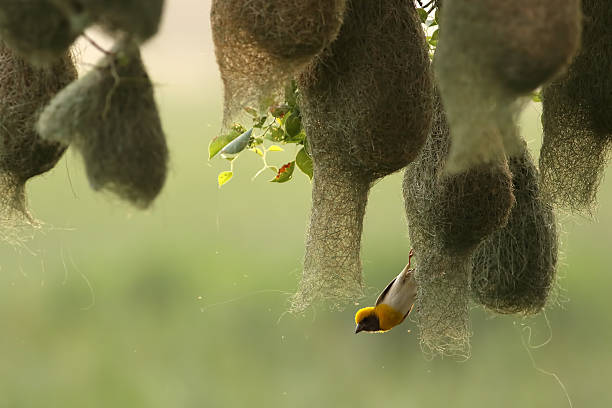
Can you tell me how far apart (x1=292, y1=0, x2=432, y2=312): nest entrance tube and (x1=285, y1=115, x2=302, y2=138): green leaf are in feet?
0.44

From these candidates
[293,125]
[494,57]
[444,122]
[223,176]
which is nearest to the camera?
[494,57]

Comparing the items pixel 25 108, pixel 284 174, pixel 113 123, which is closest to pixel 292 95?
pixel 284 174

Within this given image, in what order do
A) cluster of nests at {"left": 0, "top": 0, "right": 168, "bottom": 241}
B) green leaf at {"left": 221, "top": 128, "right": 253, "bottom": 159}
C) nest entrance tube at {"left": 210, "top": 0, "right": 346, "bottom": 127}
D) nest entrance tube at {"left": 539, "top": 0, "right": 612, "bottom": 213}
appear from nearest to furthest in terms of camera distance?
cluster of nests at {"left": 0, "top": 0, "right": 168, "bottom": 241}
nest entrance tube at {"left": 210, "top": 0, "right": 346, "bottom": 127}
nest entrance tube at {"left": 539, "top": 0, "right": 612, "bottom": 213}
green leaf at {"left": 221, "top": 128, "right": 253, "bottom": 159}

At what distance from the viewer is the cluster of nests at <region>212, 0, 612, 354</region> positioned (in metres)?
0.50

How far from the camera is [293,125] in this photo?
1.06 metres

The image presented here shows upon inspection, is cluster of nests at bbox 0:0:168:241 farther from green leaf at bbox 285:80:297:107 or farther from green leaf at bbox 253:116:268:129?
green leaf at bbox 253:116:268:129

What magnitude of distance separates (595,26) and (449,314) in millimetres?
384

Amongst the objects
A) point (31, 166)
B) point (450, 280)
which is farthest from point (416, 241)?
point (31, 166)

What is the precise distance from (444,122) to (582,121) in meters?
0.16

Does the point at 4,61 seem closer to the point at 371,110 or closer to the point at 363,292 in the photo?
the point at 371,110

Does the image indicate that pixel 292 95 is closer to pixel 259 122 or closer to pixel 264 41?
pixel 259 122

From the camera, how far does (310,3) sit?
72 cm

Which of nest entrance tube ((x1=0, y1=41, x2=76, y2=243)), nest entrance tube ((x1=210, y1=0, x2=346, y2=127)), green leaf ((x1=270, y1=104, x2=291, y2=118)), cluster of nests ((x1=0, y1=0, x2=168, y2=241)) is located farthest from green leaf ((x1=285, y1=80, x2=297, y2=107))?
cluster of nests ((x1=0, y1=0, x2=168, y2=241))

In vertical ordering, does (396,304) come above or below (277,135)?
below
